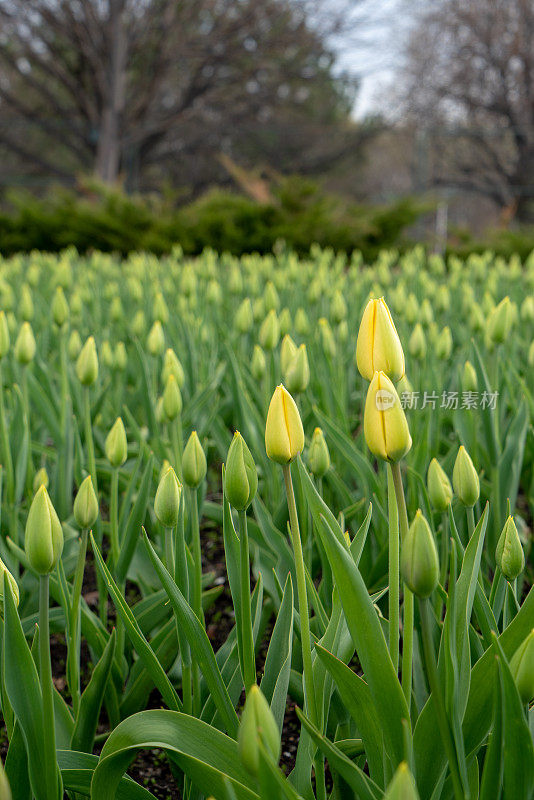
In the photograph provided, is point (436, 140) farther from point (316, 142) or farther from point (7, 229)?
point (7, 229)

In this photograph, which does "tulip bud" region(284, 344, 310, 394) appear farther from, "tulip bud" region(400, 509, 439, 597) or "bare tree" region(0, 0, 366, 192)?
"bare tree" region(0, 0, 366, 192)

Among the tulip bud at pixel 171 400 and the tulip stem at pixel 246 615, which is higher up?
the tulip bud at pixel 171 400

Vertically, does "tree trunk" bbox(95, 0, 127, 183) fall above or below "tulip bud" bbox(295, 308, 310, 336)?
above

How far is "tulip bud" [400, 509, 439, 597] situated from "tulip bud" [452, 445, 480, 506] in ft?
1.05

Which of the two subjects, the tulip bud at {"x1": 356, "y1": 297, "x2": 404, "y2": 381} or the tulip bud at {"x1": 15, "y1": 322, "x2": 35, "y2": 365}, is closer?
the tulip bud at {"x1": 356, "y1": 297, "x2": 404, "y2": 381}

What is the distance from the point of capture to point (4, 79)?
1889 cm

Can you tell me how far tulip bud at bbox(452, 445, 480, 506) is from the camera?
0.93 meters

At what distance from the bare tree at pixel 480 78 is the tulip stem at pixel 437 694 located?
63.9 feet

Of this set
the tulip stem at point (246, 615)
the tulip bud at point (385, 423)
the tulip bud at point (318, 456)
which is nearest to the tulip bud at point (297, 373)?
the tulip bud at point (318, 456)

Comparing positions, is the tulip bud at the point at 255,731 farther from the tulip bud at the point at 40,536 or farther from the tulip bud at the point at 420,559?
the tulip bud at the point at 40,536

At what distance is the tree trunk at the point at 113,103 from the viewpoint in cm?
1202

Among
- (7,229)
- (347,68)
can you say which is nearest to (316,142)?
(347,68)

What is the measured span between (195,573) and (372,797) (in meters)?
0.43

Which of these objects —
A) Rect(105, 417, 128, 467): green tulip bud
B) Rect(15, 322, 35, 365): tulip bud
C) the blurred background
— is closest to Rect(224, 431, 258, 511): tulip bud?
Rect(105, 417, 128, 467): green tulip bud
